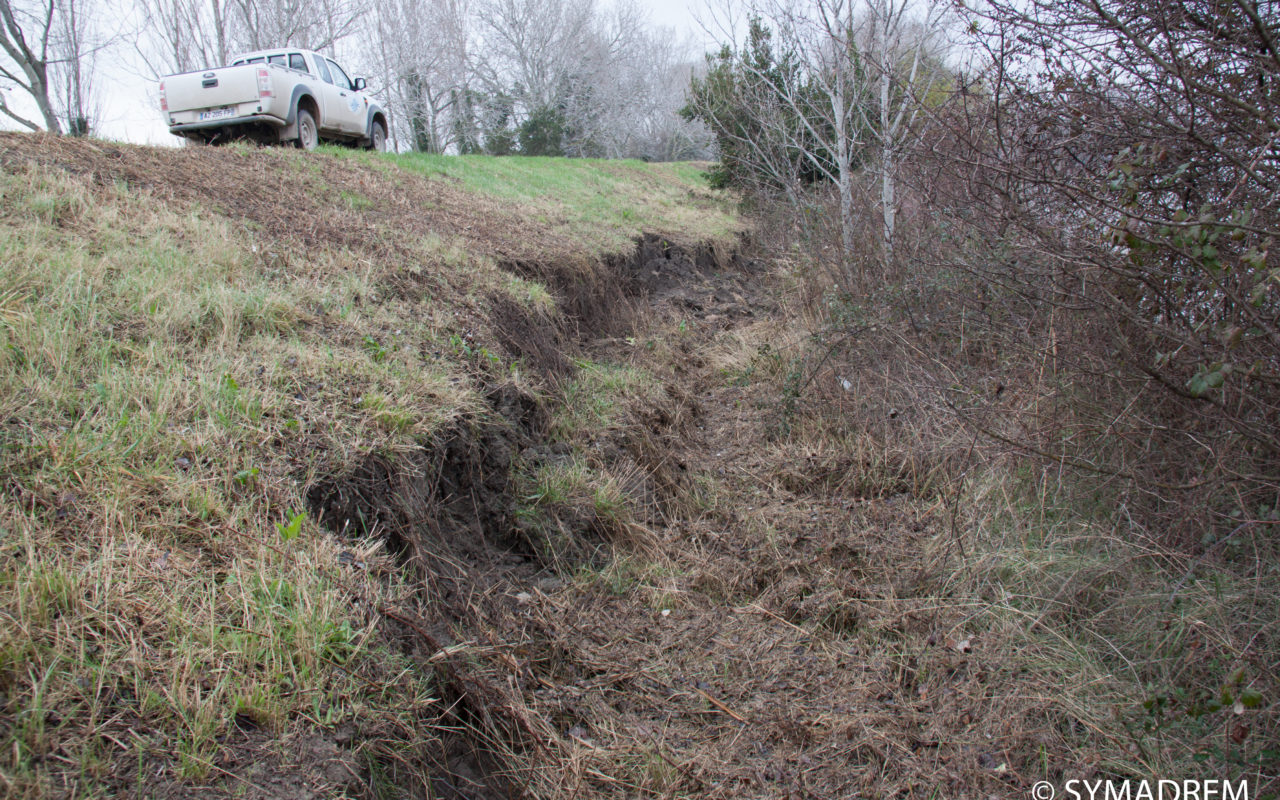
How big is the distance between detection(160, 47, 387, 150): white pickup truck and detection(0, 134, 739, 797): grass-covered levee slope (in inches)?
146

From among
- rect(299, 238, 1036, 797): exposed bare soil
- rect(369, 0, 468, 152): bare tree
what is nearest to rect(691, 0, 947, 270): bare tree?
rect(299, 238, 1036, 797): exposed bare soil

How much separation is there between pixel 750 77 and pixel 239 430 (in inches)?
298

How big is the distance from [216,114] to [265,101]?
714mm

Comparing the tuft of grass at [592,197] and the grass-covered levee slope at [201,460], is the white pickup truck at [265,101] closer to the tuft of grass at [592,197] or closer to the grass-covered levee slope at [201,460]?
the tuft of grass at [592,197]

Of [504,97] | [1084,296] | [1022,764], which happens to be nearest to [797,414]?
[1084,296]

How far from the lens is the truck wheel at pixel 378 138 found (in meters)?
12.8

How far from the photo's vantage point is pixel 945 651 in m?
3.11

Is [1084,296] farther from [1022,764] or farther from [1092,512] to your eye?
[1022,764]

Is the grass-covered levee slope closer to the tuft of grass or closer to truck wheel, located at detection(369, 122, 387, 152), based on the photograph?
the tuft of grass

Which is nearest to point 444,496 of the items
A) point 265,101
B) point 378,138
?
point 265,101

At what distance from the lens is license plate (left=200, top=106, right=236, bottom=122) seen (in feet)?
31.1

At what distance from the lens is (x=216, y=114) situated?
953 centimetres

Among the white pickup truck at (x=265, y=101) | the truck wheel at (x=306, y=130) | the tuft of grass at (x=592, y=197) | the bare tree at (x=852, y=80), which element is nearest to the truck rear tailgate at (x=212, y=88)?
the white pickup truck at (x=265, y=101)

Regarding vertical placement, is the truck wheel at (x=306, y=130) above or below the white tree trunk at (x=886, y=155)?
above
